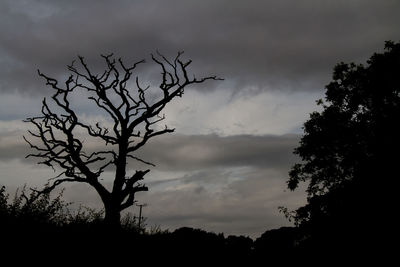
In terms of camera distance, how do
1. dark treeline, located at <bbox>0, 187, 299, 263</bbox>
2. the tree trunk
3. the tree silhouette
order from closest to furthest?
dark treeline, located at <bbox>0, 187, 299, 263</bbox> → the tree trunk → the tree silhouette

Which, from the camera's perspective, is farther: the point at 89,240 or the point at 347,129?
the point at 347,129

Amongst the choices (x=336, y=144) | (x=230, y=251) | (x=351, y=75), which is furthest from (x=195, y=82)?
(x=351, y=75)

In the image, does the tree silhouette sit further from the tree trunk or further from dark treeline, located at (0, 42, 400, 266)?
the tree trunk

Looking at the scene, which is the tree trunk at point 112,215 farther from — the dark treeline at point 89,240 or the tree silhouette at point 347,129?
the tree silhouette at point 347,129

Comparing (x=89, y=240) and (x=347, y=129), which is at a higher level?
(x=347, y=129)

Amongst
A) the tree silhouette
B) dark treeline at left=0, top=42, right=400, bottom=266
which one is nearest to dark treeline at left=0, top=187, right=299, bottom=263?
dark treeline at left=0, top=42, right=400, bottom=266

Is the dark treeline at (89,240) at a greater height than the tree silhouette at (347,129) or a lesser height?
lesser

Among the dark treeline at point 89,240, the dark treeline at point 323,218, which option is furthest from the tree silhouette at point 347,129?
the dark treeline at point 89,240

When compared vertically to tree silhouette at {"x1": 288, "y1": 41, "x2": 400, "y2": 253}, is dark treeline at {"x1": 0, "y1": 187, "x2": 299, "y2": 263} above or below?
below

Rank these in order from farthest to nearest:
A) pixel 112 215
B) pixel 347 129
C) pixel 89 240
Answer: pixel 347 129
pixel 112 215
pixel 89 240

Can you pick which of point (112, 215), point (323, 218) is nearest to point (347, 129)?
point (323, 218)

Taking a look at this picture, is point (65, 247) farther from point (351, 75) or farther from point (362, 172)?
point (351, 75)

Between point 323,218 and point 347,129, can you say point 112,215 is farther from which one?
point 347,129

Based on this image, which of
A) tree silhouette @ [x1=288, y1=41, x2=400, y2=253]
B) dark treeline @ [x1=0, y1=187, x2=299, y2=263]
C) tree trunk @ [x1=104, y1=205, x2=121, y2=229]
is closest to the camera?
dark treeline @ [x1=0, y1=187, x2=299, y2=263]
